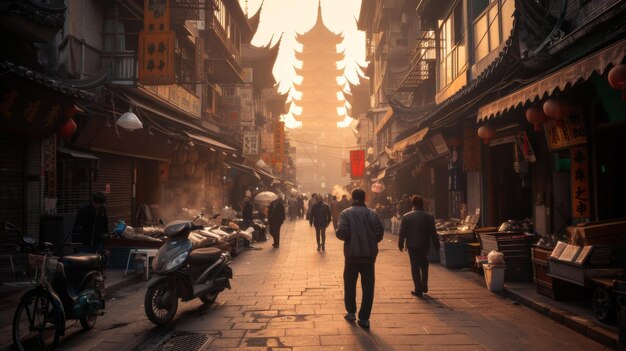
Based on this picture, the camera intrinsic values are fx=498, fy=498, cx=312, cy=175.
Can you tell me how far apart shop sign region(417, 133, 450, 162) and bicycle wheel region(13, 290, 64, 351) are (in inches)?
486

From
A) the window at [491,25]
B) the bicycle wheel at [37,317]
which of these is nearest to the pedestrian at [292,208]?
the window at [491,25]

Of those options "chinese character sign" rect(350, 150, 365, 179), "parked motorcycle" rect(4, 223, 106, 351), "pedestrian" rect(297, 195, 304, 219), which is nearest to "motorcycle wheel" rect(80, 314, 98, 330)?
"parked motorcycle" rect(4, 223, 106, 351)

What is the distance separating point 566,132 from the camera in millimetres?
8633

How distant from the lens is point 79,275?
6.05 metres

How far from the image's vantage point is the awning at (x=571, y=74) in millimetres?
5395

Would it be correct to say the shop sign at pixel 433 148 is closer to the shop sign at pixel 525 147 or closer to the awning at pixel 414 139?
the awning at pixel 414 139

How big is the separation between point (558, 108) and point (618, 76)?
92.3 inches

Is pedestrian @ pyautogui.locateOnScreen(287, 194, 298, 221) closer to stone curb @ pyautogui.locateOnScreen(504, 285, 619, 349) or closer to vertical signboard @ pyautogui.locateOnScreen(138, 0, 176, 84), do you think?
vertical signboard @ pyautogui.locateOnScreen(138, 0, 176, 84)

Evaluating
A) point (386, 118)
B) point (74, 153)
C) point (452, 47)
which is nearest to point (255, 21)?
point (386, 118)

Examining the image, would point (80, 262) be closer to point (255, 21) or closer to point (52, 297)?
point (52, 297)

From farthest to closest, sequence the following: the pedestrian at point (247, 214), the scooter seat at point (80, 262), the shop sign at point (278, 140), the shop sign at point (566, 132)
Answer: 1. the shop sign at point (278, 140)
2. the pedestrian at point (247, 214)
3. the shop sign at point (566, 132)
4. the scooter seat at point (80, 262)

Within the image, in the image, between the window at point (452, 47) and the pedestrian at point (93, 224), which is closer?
the pedestrian at point (93, 224)

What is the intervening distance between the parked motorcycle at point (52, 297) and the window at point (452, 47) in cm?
1263

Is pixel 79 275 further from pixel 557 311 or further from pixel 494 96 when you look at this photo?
pixel 494 96
